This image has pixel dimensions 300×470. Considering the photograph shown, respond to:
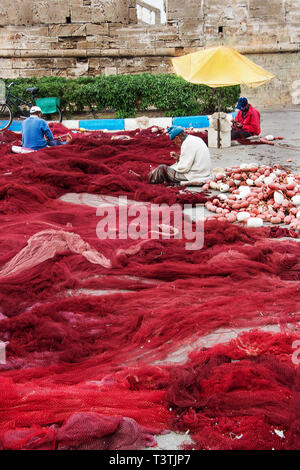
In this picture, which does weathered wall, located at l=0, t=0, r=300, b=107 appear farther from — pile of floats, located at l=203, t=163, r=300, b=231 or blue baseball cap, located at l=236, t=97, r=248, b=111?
pile of floats, located at l=203, t=163, r=300, b=231

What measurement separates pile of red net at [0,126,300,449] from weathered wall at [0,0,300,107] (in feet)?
42.0

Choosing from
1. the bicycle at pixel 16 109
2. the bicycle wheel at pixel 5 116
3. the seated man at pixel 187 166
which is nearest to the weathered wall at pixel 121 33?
the bicycle at pixel 16 109

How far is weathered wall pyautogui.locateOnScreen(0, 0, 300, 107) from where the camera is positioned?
17.6 m

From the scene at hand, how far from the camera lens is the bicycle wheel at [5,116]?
1326 cm

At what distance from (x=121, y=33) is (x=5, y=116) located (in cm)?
595

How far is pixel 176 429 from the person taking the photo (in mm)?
2645

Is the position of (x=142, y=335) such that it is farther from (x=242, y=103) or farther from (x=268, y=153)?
(x=242, y=103)

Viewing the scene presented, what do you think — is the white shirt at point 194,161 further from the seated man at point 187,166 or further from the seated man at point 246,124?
the seated man at point 246,124

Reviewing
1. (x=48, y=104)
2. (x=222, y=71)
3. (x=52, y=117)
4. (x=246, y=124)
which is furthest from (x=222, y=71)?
(x=52, y=117)

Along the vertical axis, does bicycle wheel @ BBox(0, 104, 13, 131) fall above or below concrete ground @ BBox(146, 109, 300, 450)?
above

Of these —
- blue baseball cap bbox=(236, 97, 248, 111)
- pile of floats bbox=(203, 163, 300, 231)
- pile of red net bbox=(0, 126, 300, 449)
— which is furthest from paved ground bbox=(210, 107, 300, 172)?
pile of red net bbox=(0, 126, 300, 449)

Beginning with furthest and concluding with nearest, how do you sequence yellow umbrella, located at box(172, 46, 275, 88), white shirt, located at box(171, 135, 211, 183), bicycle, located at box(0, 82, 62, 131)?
bicycle, located at box(0, 82, 62, 131) < yellow umbrella, located at box(172, 46, 275, 88) < white shirt, located at box(171, 135, 211, 183)

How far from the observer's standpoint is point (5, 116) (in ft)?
47.4

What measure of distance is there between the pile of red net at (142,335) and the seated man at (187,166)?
2.01m
